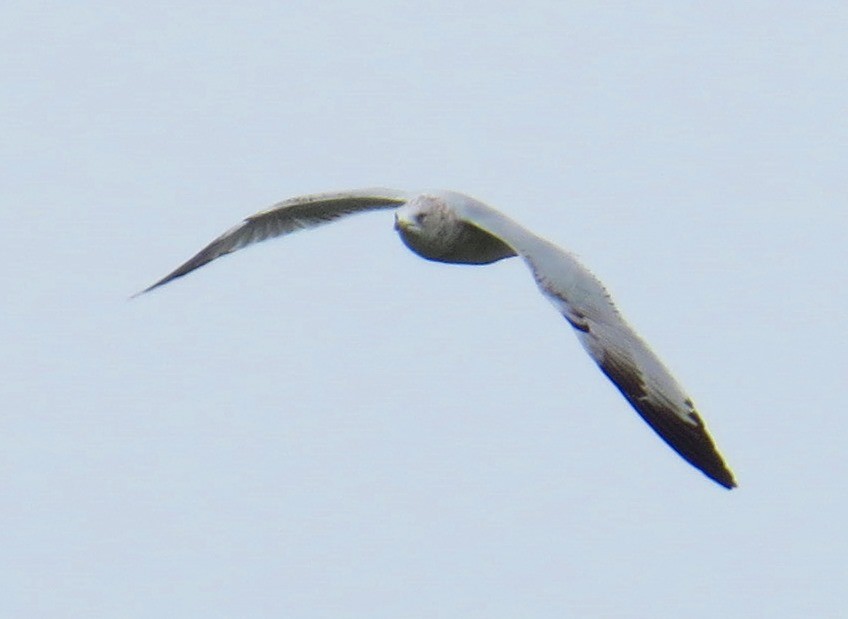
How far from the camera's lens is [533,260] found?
38.0 feet

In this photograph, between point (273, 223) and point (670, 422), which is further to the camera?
point (273, 223)

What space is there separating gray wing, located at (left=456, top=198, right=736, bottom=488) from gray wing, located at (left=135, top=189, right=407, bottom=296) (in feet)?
8.08

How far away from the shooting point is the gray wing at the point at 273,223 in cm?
1404

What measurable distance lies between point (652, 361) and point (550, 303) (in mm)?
674

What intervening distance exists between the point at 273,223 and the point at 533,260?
3215 mm

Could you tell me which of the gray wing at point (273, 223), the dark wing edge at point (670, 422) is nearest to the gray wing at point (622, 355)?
the dark wing edge at point (670, 422)

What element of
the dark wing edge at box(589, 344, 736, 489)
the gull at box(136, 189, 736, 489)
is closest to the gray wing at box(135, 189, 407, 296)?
the gull at box(136, 189, 736, 489)

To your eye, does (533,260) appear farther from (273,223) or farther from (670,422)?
(273,223)

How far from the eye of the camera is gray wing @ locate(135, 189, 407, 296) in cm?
1404

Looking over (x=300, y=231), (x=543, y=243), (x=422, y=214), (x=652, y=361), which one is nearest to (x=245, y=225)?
(x=300, y=231)

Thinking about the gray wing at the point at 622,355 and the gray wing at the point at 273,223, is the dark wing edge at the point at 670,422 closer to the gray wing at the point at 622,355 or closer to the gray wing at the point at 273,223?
the gray wing at the point at 622,355

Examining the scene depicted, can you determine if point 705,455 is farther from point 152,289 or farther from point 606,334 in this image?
point 152,289

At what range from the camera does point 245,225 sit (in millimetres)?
14281

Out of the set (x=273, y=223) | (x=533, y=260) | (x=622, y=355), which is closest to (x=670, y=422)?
(x=622, y=355)
